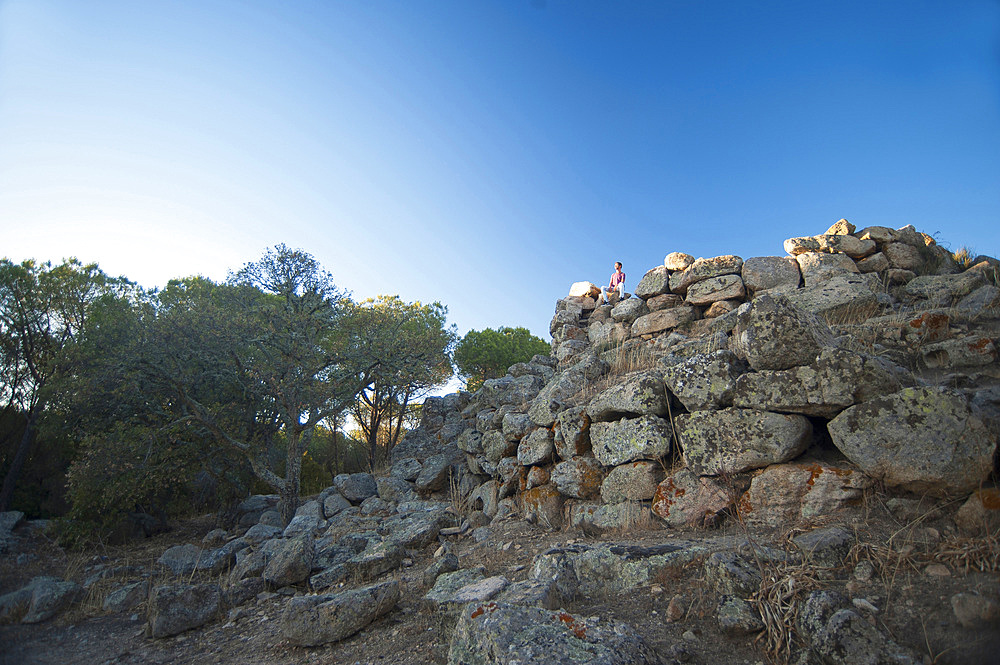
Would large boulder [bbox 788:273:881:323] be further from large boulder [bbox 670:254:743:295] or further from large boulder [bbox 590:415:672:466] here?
large boulder [bbox 590:415:672:466]

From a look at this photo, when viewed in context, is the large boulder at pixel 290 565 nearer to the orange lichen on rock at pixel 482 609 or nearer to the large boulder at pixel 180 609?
the large boulder at pixel 180 609

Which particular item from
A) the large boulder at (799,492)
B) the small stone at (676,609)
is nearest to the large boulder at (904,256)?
the large boulder at (799,492)

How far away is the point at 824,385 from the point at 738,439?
99cm

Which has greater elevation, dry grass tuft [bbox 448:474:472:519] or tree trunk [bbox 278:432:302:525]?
tree trunk [bbox 278:432:302:525]

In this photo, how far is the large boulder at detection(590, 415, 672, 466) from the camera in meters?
6.02

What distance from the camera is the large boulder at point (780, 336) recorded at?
503 cm

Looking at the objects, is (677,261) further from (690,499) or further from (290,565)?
(290,565)

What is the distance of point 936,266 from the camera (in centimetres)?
942

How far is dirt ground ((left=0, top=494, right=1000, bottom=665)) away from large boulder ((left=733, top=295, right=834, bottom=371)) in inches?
57.7

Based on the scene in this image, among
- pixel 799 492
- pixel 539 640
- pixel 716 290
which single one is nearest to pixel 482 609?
pixel 539 640

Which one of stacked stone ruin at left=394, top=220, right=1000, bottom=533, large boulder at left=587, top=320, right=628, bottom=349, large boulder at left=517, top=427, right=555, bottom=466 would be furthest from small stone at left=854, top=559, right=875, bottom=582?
large boulder at left=587, top=320, right=628, bottom=349

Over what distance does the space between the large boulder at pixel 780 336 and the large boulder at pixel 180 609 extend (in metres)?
7.15

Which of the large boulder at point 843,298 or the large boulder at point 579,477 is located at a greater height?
the large boulder at point 843,298

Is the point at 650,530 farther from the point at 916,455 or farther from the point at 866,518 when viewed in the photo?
the point at 916,455
